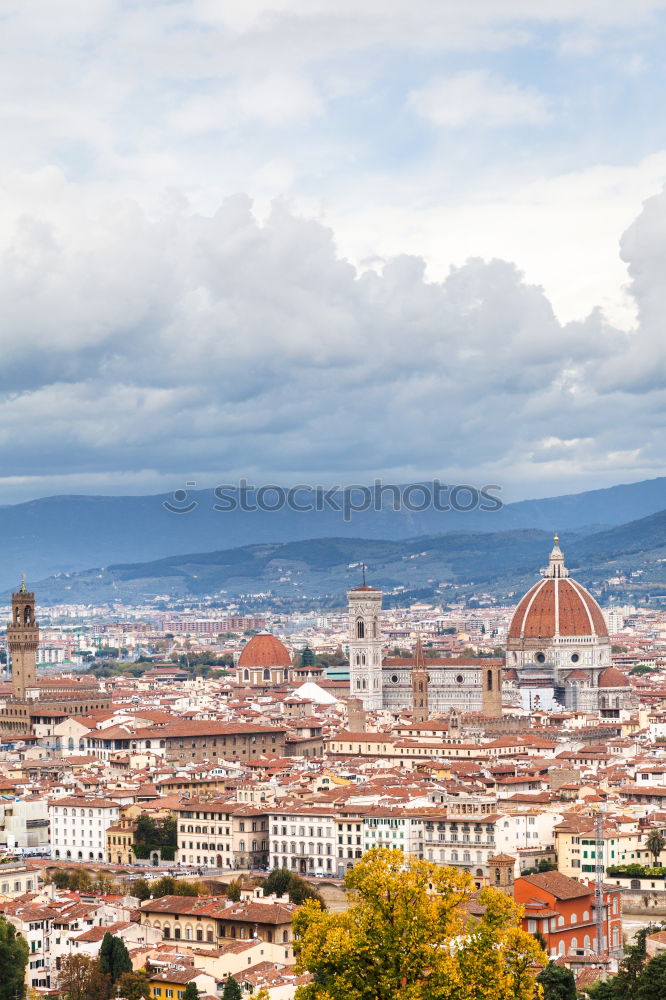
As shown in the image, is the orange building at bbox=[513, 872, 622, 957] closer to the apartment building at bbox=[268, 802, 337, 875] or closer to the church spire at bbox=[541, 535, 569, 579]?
the apartment building at bbox=[268, 802, 337, 875]

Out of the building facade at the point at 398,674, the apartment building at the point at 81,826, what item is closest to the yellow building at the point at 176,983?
the apartment building at the point at 81,826

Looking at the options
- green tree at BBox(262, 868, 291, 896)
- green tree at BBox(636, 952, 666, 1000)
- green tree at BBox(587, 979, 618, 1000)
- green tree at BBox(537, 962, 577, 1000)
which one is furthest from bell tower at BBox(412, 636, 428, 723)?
green tree at BBox(636, 952, 666, 1000)

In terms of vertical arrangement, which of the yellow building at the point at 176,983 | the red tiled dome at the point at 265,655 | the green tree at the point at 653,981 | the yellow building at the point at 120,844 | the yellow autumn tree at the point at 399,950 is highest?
the red tiled dome at the point at 265,655

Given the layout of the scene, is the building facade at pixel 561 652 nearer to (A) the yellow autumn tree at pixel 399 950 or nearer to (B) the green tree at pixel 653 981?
(B) the green tree at pixel 653 981

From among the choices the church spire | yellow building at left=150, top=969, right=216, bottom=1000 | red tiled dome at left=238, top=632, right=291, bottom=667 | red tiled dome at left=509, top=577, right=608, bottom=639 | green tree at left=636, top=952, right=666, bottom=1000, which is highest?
the church spire

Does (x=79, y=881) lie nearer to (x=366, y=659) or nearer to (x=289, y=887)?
(x=289, y=887)

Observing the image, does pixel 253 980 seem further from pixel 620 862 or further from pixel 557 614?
pixel 557 614

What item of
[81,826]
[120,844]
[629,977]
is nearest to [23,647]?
[81,826]
